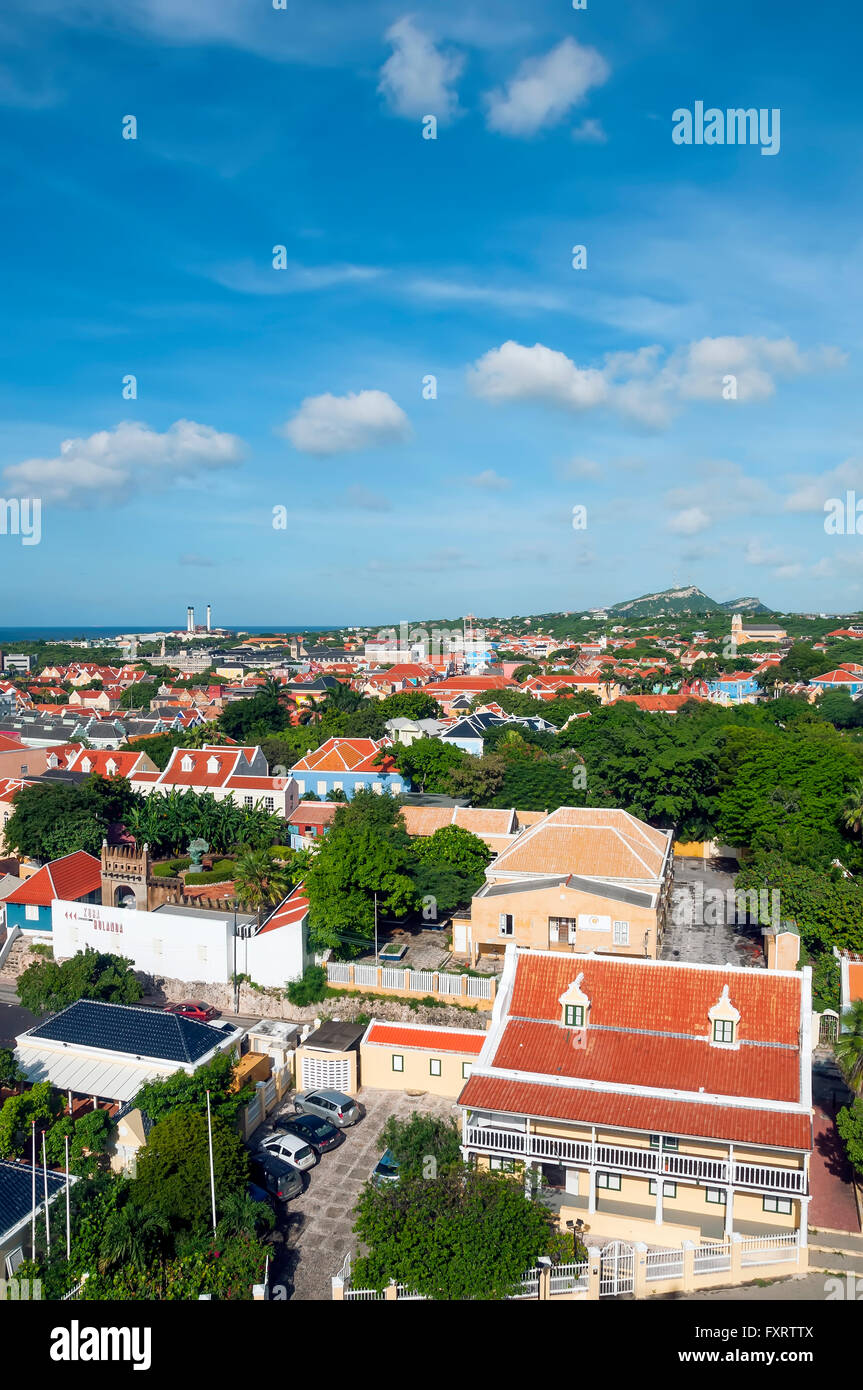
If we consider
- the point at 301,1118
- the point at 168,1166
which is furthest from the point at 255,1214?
the point at 301,1118

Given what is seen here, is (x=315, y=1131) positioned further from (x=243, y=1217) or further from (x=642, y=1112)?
(x=642, y=1112)

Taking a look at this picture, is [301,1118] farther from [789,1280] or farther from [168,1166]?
[789,1280]

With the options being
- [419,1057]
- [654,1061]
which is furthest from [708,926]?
[654,1061]

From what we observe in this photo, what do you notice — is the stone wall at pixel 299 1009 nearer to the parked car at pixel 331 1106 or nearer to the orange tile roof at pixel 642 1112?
the parked car at pixel 331 1106

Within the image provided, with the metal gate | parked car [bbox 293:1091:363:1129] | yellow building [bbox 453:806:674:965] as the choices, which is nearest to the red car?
parked car [bbox 293:1091:363:1129]

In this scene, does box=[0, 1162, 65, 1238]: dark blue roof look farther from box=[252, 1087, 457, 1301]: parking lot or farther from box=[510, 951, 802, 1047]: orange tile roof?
box=[510, 951, 802, 1047]: orange tile roof

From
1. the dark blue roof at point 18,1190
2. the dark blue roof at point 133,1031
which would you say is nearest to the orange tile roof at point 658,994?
the dark blue roof at point 133,1031
